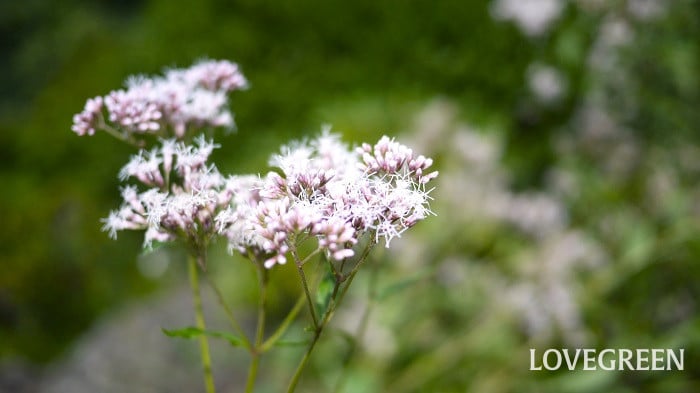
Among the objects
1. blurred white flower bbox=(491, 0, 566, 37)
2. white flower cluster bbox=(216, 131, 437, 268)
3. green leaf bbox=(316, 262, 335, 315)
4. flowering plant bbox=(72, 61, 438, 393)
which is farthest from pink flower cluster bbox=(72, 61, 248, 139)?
blurred white flower bbox=(491, 0, 566, 37)

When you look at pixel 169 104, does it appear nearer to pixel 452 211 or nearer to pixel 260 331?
pixel 260 331

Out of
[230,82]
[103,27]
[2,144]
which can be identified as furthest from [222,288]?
[103,27]

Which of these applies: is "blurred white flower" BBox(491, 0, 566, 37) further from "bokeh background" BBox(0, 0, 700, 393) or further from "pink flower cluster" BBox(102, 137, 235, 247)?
"pink flower cluster" BBox(102, 137, 235, 247)

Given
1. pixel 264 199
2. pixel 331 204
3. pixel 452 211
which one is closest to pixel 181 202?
pixel 264 199

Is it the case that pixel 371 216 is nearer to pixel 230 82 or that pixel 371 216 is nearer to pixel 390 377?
pixel 230 82

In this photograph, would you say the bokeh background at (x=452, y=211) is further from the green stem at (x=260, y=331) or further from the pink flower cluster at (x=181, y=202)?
the pink flower cluster at (x=181, y=202)

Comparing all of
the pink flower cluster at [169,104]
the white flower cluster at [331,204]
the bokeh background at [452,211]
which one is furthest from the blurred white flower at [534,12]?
the white flower cluster at [331,204]
